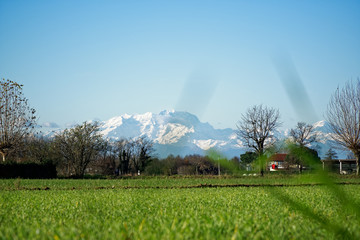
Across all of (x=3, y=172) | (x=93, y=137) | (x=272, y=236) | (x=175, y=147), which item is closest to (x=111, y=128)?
(x=175, y=147)

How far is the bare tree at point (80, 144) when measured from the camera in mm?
53594

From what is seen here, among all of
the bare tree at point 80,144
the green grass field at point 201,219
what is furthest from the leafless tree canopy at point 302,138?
the bare tree at point 80,144

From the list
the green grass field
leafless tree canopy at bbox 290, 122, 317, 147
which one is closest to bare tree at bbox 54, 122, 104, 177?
the green grass field

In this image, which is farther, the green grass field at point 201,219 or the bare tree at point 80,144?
the bare tree at point 80,144

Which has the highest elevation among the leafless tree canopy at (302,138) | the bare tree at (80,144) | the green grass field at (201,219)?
the bare tree at (80,144)

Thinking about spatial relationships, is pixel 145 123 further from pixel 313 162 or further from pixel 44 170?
pixel 44 170

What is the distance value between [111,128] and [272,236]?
2959mm

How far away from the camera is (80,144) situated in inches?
2133

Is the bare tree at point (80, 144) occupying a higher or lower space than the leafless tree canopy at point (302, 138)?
higher

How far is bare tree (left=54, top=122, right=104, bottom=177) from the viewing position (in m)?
53.6

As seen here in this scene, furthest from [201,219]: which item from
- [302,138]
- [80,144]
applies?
[80,144]

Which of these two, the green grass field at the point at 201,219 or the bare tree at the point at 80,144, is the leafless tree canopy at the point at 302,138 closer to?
the green grass field at the point at 201,219

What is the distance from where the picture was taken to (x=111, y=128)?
1.52 meters

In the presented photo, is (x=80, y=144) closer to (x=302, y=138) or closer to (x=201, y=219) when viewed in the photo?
(x=201, y=219)
